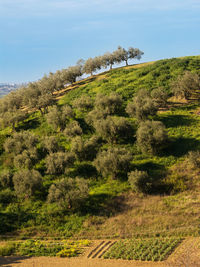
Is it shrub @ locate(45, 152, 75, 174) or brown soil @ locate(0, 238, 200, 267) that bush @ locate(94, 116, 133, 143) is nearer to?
shrub @ locate(45, 152, 75, 174)

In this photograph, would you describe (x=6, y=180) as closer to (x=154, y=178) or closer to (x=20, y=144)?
(x=20, y=144)

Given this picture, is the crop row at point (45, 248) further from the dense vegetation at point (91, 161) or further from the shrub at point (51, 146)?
the shrub at point (51, 146)

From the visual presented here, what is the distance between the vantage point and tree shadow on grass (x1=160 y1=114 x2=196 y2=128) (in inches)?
1850

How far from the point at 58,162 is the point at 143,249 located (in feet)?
67.9

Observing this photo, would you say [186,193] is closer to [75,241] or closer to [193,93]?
[75,241]

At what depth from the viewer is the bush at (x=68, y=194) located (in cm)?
2925

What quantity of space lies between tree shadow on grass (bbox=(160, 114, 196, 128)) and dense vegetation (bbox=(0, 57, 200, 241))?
216 mm

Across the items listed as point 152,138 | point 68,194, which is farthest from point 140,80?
point 68,194

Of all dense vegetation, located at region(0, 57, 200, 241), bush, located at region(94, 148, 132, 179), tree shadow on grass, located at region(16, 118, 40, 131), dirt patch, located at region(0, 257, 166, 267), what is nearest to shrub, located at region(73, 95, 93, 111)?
dense vegetation, located at region(0, 57, 200, 241)

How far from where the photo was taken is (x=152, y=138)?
37938mm

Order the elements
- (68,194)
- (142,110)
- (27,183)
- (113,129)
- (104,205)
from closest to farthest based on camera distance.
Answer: (68,194) < (104,205) < (27,183) < (113,129) < (142,110)

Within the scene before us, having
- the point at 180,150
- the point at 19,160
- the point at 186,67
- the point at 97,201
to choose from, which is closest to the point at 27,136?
the point at 19,160

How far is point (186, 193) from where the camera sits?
30234mm

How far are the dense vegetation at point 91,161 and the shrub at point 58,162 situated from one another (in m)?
0.18
